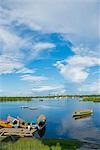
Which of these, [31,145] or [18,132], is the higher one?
[18,132]

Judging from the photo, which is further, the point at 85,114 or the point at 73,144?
the point at 85,114

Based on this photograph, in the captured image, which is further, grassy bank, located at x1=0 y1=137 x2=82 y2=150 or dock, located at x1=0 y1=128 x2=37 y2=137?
dock, located at x1=0 y1=128 x2=37 y2=137

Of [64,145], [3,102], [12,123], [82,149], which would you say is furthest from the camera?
[3,102]

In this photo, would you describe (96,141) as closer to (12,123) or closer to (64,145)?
(64,145)

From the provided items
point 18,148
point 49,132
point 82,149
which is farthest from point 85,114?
point 18,148

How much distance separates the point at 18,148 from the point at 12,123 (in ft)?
15.5

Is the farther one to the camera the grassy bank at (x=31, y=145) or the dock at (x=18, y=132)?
the dock at (x=18, y=132)

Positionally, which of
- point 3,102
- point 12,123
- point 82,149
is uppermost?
point 3,102

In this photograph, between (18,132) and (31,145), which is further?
(18,132)

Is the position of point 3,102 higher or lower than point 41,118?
higher

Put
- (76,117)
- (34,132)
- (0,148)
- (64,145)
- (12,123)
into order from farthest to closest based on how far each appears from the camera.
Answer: (76,117)
(12,123)
(34,132)
(64,145)
(0,148)

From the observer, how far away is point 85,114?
2080 cm

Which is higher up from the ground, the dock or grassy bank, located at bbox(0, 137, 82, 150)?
the dock

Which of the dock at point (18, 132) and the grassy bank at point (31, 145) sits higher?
the dock at point (18, 132)
